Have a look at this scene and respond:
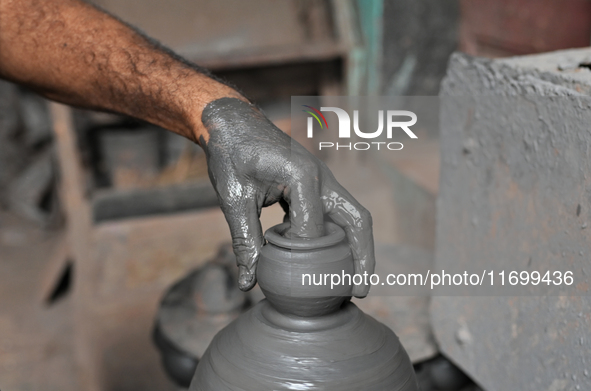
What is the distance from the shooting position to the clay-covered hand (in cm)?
103

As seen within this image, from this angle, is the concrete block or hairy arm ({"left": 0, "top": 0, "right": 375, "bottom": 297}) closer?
hairy arm ({"left": 0, "top": 0, "right": 375, "bottom": 297})

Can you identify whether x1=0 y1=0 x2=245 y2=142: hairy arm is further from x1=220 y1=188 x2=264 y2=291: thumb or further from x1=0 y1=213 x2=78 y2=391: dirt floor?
x1=0 y1=213 x2=78 y2=391: dirt floor

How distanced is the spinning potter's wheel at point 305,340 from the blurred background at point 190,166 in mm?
1430

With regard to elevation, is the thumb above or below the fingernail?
above

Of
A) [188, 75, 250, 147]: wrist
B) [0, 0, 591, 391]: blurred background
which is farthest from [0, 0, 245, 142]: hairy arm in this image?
[0, 0, 591, 391]: blurred background

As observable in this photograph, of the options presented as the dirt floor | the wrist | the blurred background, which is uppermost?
the wrist

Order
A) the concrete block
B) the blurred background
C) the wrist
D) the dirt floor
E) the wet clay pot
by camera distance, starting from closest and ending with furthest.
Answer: the wet clay pot < the wrist < the concrete block < the blurred background < the dirt floor

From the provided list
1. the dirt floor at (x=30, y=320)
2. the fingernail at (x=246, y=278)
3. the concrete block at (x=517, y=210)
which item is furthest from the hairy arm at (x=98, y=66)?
the dirt floor at (x=30, y=320)

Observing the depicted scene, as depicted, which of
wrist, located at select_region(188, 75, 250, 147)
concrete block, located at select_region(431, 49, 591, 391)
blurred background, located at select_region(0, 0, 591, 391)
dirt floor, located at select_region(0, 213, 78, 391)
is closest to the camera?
wrist, located at select_region(188, 75, 250, 147)

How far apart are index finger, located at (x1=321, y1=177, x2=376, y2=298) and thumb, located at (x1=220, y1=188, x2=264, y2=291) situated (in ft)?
0.45

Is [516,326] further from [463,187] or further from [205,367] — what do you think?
[205,367]

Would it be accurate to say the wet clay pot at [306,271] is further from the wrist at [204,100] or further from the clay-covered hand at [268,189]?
the wrist at [204,100]

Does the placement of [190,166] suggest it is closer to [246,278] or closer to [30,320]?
[30,320]

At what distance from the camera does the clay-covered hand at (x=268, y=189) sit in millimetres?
1026
